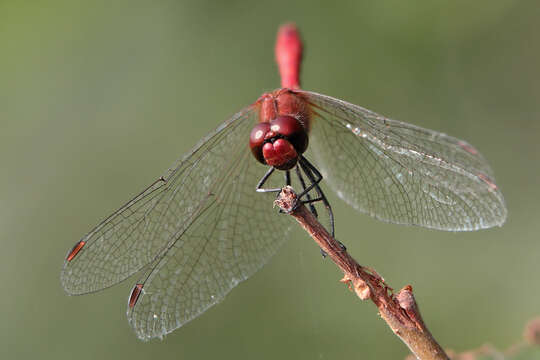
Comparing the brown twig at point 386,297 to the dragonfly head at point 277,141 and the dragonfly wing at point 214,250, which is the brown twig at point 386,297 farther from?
the dragonfly wing at point 214,250

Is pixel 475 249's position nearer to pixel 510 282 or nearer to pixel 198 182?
pixel 510 282

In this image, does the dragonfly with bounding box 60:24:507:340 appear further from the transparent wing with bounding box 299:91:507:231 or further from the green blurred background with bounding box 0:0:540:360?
the green blurred background with bounding box 0:0:540:360

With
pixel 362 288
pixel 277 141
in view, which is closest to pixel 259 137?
pixel 277 141

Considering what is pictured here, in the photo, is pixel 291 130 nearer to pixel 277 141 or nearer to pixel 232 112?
pixel 277 141

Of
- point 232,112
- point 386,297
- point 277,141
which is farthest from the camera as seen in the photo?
point 232,112

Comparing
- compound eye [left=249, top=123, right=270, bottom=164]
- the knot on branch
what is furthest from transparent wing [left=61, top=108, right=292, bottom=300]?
the knot on branch

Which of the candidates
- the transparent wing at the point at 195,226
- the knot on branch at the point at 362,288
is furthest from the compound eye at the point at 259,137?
the knot on branch at the point at 362,288

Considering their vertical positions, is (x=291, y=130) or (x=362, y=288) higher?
(x=291, y=130)

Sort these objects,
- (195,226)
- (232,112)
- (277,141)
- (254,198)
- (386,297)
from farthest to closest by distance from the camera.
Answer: (232,112), (254,198), (195,226), (277,141), (386,297)
